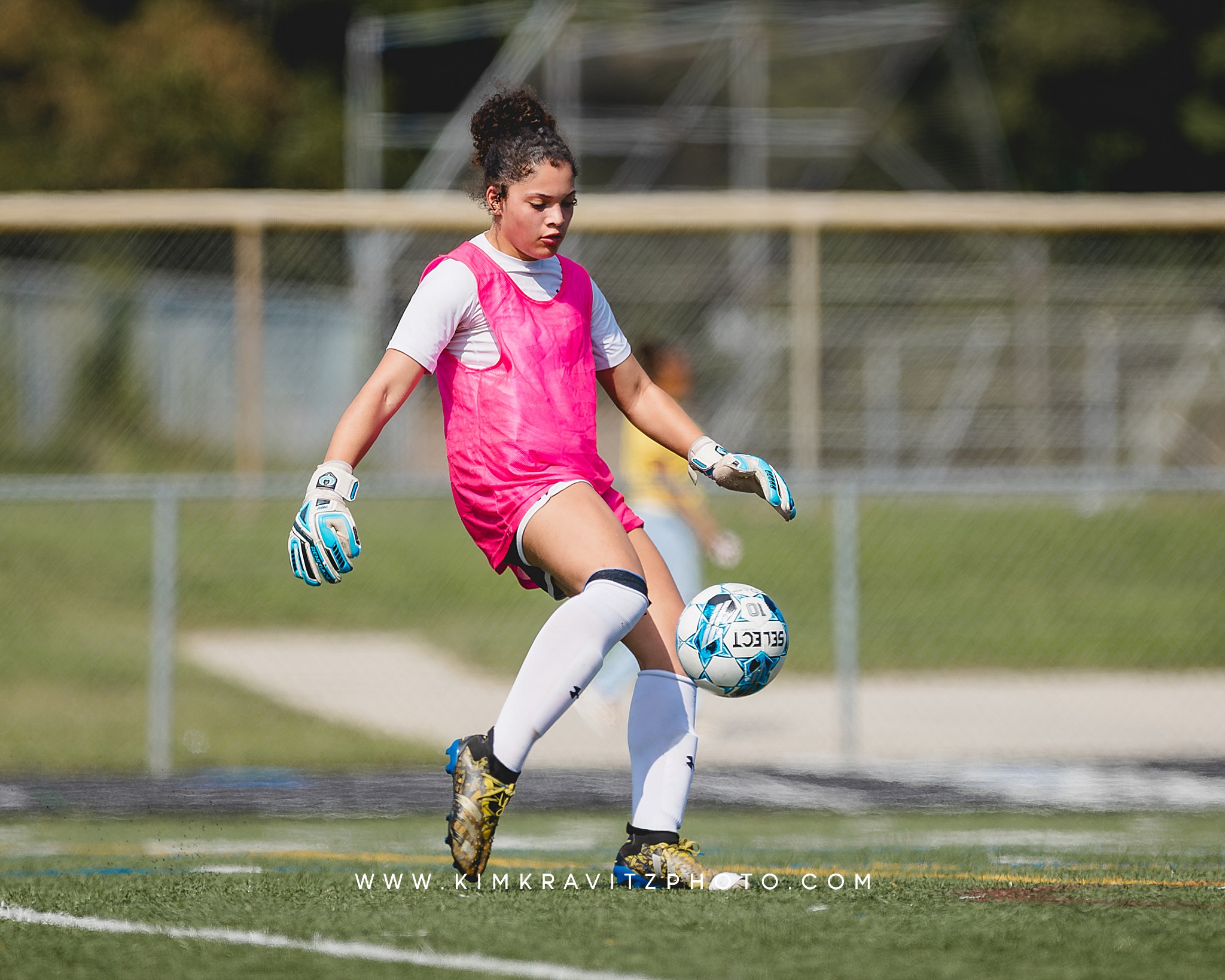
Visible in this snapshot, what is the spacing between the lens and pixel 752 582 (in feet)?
41.3

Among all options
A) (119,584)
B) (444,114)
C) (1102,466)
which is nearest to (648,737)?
(119,584)

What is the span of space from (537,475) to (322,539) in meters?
0.61

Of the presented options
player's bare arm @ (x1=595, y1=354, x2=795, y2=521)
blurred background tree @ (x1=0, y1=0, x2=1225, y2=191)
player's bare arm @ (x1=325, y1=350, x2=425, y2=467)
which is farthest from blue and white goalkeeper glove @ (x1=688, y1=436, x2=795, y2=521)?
blurred background tree @ (x1=0, y1=0, x2=1225, y2=191)

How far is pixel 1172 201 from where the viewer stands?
30.7 ft

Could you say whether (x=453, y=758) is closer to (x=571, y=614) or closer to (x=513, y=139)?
(x=571, y=614)

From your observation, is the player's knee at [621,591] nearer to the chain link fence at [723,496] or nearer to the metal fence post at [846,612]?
the chain link fence at [723,496]

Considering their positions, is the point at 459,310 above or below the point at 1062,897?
above

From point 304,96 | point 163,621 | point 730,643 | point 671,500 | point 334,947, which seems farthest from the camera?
point 304,96

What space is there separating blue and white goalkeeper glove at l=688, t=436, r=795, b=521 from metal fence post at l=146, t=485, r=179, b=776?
14.7ft

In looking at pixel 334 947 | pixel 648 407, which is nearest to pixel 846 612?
pixel 648 407

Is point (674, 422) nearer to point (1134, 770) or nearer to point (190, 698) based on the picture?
point (1134, 770)

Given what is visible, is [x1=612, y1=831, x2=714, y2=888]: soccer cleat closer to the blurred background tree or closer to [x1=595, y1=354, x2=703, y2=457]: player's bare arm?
[x1=595, y1=354, x2=703, y2=457]: player's bare arm

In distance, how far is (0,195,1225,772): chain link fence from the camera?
902 centimetres

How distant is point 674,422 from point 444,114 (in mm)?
27729
